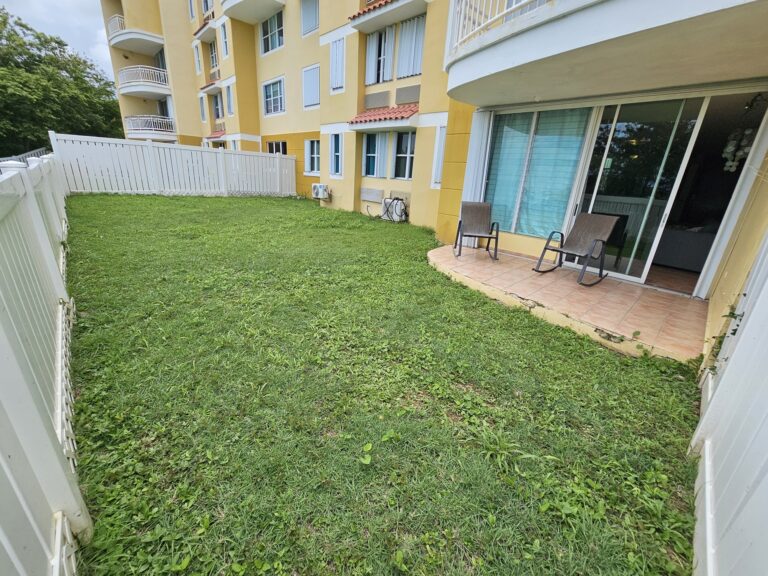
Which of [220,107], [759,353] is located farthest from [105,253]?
[220,107]

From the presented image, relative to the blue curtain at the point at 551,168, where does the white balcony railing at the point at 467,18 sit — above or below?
above

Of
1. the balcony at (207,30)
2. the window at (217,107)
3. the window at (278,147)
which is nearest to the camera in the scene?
the window at (278,147)

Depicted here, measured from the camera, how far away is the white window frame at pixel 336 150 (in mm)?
11282

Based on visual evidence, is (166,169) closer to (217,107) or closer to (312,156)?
(312,156)

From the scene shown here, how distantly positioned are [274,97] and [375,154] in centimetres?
784

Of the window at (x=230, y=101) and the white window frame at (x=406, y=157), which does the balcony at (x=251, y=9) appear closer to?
the window at (x=230, y=101)

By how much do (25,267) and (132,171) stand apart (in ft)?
36.7

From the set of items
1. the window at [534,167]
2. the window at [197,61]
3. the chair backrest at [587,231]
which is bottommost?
the chair backrest at [587,231]

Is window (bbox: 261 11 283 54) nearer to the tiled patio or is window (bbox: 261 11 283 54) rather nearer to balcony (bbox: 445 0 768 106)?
balcony (bbox: 445 0 768 106)

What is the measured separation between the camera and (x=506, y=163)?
5.85 m

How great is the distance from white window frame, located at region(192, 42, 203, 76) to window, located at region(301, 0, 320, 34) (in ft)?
31.0

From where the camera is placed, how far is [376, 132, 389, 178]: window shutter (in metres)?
10.0

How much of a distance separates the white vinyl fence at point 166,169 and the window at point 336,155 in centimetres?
324

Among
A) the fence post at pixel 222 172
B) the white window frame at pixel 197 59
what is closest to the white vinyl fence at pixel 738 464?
the fence post at pixel 222 172
